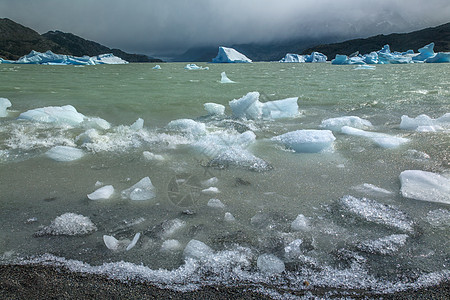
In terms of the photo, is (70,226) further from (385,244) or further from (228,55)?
(228,55)

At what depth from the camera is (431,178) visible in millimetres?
2137

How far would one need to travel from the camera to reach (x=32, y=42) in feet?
314

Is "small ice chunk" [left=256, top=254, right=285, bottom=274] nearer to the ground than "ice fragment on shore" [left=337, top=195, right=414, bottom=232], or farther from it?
nearer to the ground

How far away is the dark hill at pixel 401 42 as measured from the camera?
78125mm

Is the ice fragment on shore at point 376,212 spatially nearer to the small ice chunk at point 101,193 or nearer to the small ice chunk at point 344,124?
the small ice chunk at point 101,193

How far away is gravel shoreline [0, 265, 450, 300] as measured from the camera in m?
1.16

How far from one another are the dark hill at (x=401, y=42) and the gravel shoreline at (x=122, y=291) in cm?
9030

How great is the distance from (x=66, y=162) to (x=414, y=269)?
2.90m

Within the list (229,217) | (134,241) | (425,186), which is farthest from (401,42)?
(134,241)

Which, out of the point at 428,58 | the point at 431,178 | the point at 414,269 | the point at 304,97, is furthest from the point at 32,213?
the point at 428,58

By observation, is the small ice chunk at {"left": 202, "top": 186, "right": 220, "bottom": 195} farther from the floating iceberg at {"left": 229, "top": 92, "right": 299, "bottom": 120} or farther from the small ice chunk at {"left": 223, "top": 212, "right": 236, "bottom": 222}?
the floating iceberg at {"left": 229, "top": 92, "right": 299, "bottom": 120}

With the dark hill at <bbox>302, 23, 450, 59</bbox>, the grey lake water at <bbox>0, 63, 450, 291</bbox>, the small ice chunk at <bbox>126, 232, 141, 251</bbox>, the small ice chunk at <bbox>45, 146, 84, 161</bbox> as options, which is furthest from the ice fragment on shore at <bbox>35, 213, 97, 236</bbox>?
the dark hill at <bbox>302, 23, 450, 59</bbox>

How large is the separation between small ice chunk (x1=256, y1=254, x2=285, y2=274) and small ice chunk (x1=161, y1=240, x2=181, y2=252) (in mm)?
438

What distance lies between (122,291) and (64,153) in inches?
86.1
